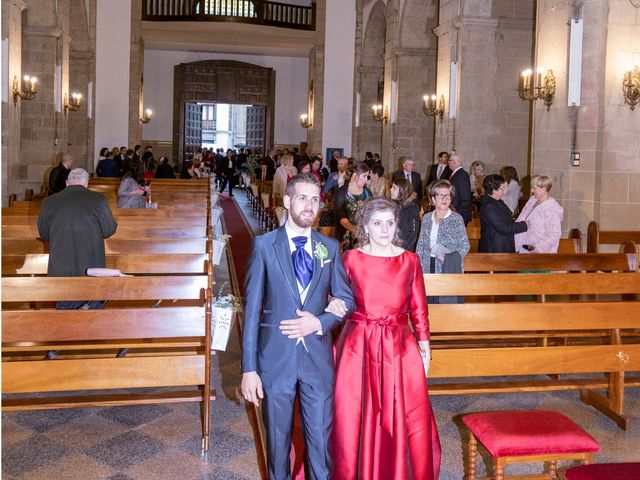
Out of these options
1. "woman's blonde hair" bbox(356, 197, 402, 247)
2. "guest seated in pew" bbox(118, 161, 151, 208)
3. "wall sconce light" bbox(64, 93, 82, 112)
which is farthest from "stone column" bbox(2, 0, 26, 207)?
"woman's blonde hair" bbox(356, 197, 402, 247)

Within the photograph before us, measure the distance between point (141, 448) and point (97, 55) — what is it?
71.0 feet

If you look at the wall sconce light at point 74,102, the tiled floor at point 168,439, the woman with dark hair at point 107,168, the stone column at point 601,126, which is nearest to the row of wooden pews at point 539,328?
the tiled floor at point 168,439

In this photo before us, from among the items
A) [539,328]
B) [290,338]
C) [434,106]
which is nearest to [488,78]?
[434,106]

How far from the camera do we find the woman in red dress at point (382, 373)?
3.52 m

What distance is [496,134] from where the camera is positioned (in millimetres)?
14750

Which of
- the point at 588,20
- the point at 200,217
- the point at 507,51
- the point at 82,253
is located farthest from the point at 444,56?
the point at 82,253

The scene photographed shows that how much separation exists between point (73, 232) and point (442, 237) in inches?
121

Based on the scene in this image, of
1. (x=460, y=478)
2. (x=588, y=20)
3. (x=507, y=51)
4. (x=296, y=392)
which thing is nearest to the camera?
(x=296, y=392)

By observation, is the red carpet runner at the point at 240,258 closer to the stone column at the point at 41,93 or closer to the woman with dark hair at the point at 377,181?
the woman with dark hair at the point at 377,181

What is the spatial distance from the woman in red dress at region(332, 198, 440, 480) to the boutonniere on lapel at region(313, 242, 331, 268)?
282mm

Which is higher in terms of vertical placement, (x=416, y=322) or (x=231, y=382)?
(x=416, y=322)

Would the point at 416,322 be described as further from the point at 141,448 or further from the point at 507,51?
the point at 507,51

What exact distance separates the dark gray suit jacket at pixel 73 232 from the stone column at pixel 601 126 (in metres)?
6.86

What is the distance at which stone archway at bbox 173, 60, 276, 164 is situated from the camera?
99.0ft
